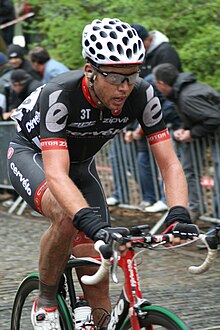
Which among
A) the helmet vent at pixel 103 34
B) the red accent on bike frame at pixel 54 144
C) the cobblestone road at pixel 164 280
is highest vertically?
the helmet vent at pixel 103 34

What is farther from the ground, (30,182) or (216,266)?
(30,182)

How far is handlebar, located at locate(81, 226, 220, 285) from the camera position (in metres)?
3.93

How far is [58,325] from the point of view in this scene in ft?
16.4

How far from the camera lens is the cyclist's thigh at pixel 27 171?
4.97 m

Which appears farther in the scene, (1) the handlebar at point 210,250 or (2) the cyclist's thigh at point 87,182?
(2) the cyclist's thigh at point 87,182

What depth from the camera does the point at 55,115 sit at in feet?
15.6

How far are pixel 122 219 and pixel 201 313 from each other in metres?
4.29

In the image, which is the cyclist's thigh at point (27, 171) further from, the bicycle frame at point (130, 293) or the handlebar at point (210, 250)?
the handlebar at point (210, 250)

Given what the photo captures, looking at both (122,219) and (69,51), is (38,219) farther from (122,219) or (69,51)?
(69,51)

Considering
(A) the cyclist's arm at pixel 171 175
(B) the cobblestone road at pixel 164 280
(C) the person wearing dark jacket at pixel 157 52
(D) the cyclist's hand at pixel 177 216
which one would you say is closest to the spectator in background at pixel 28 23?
(C) the person wearing dark jacket at pixel 157 52

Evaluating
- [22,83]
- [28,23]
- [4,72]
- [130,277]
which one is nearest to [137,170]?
[22,83]

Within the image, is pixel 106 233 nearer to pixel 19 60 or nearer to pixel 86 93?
pixel 86 93

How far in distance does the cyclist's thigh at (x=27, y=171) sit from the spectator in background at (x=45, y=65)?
6.68 m

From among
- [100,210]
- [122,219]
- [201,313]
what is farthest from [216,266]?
[100,210]
